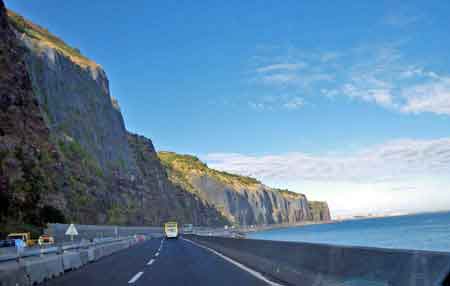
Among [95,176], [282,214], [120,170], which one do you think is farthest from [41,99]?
[282,214]

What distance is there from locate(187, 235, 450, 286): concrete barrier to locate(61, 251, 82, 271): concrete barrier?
628 centimetres

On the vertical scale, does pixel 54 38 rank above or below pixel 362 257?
above

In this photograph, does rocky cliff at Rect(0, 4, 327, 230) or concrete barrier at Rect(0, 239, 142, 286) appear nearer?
concrete barrier at Rect(0, 239, 142, 286)

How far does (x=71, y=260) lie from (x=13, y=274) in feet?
20.9

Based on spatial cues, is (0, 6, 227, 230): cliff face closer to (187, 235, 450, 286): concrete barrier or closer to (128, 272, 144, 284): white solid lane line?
(128, 272, 144, 284): white solid lane line

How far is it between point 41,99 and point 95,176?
41.1 feet

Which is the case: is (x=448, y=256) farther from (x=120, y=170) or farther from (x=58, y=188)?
(x=120, y=170)

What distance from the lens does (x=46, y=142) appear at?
5156 cm

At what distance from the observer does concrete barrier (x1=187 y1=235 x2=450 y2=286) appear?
15.5 feet

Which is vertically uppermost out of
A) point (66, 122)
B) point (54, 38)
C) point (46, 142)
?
point (54, 38)

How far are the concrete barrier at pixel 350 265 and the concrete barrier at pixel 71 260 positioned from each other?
20.6ft

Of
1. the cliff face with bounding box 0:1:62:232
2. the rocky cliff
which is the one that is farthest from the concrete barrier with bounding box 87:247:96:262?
the rocky cliff

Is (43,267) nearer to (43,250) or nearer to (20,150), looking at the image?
(43,250)

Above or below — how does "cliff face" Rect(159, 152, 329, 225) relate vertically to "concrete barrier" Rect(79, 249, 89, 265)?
above
